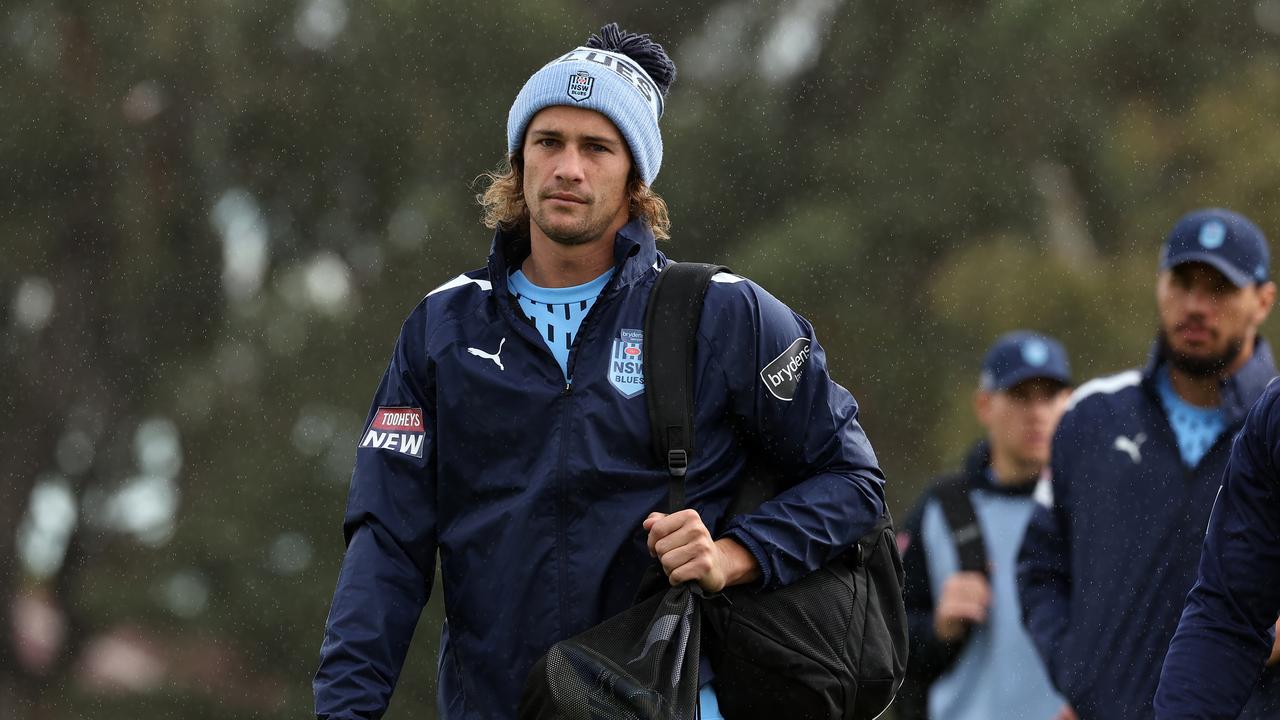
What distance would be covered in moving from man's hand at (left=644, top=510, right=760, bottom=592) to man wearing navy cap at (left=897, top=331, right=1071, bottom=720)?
13.2ft

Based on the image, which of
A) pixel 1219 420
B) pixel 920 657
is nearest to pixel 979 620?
pixel 920 657

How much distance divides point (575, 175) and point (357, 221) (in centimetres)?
1479

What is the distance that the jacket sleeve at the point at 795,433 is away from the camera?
4.24m

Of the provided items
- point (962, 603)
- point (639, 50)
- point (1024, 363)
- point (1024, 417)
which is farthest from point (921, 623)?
point (639, 50)

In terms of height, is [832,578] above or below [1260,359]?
below

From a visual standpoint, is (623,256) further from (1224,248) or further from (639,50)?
(1224,248)

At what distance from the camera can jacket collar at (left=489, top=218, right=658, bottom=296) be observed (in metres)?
4.48

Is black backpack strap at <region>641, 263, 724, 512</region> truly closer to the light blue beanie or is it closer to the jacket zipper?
the jacket zipper

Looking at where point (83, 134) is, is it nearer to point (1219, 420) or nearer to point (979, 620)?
point (979, 620)

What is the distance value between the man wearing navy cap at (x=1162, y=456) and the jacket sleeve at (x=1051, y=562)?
55mm

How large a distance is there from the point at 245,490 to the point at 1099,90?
799cm

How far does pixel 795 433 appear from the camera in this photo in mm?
4355

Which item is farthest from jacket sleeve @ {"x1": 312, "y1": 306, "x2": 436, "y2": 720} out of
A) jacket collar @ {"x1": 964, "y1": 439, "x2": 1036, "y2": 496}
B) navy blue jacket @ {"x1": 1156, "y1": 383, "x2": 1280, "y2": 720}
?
jacket collar @ {"x1": 964, "y1": 439, "x2": 1036, "y2": 496}

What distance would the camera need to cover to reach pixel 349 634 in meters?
4.29
